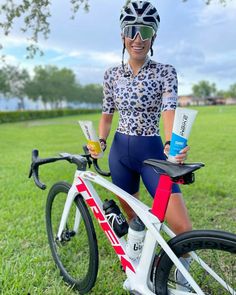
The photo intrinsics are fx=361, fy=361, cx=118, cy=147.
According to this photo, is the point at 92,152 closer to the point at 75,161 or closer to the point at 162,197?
the point at 75,161

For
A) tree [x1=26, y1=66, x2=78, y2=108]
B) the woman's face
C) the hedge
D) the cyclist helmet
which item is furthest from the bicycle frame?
tree [x1=26, y1=66, x2=78, y2=108]

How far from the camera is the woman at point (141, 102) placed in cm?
233

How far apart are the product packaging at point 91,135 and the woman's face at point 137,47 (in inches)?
22.3

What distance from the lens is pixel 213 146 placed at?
38.9 feet

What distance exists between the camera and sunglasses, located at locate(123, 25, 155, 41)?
Answer: 2363 millimetres

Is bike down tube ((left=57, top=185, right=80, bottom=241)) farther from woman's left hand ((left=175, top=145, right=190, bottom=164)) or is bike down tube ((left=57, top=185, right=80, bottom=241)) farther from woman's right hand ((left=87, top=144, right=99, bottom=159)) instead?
woman's left hand ((left=175, top=145, right=190, bottom=164))

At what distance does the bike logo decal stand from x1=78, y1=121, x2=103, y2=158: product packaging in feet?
0.91

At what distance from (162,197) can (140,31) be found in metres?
1.10

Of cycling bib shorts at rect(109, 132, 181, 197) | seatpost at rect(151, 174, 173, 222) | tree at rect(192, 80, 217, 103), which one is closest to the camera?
seatpost at rect(151, 174, 173, 222)

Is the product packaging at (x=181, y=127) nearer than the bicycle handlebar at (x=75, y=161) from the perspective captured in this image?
Yes

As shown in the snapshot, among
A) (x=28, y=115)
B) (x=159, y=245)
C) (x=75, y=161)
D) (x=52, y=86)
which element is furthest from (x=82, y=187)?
(x=52, y=86)

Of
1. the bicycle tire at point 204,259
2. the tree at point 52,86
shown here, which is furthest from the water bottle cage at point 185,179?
the tree at point 52,86

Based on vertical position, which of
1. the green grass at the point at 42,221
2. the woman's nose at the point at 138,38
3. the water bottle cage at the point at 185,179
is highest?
the woman's nose at the point at 138,38

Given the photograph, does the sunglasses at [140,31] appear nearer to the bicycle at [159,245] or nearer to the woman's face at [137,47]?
the woman's face at [137,47]
